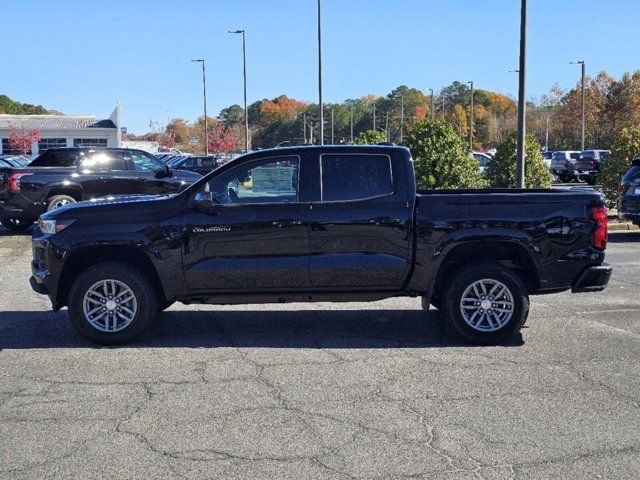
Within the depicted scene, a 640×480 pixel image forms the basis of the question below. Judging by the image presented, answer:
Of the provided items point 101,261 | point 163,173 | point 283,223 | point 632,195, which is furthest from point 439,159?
point 101,261

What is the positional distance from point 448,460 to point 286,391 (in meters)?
1.72

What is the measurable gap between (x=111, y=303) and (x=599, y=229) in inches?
184

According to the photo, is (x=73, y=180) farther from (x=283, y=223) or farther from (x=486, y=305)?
(x=486, y=305)

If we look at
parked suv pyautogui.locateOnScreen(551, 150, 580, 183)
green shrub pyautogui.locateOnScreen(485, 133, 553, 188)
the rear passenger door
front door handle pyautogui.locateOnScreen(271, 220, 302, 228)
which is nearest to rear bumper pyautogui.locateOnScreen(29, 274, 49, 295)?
front door handle pyautogui.locateOnScreen(271, 220, 302, 228)

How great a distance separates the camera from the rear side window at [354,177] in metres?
7.66

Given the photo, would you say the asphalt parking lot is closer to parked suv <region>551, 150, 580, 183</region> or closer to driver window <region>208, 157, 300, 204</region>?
driver window <region>208, 157, 300, 204</region>

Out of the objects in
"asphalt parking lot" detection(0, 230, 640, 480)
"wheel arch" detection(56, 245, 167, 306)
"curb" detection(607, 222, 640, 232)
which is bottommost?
"asphalt parking lot" detection(0, 230, 640, 480)

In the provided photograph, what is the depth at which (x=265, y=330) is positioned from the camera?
826 centimetres

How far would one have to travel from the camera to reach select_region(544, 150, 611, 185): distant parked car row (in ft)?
130

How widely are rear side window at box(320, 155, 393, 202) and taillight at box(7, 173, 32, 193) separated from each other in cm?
1096

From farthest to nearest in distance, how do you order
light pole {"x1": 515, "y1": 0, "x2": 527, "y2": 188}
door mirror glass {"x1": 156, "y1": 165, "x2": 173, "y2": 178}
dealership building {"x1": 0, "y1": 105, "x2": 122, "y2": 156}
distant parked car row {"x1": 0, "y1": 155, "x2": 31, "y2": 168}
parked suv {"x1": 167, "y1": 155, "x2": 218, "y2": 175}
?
1. dealership building {"x1": 0, "y1": 105, "x2": 122, "y2": 156}
2. parked suv {"x1": 167, "y1": 155, "x2": 218, "y2": 175}
3. distant parked car row {"x1": 0, "y1": 155, "x2": 31, "y2": 168}
4. door mirror glass {"x1": 156, "y1": 165, "x2": 173, "y2": 178}
5. light pole {"x1": 515, "y1": 0, "x2": 527, "y2": 188}

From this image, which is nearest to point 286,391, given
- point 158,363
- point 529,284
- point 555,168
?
point 158,363

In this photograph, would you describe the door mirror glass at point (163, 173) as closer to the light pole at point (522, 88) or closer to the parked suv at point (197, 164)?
the light pole at point (522, 88)

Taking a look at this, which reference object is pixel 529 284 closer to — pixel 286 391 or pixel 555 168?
pixel 286 391
